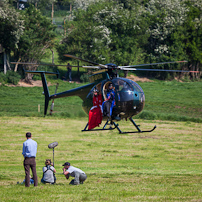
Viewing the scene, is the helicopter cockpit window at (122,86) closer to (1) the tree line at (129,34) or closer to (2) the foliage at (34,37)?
(2) the foliage at (34,37)

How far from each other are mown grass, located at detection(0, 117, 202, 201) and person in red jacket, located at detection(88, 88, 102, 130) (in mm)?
2445

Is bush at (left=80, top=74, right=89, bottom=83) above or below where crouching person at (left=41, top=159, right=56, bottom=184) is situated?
above

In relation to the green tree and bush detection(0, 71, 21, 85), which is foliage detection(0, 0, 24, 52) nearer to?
the green tree

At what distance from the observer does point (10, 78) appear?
178 feet

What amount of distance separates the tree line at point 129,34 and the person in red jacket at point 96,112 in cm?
4100

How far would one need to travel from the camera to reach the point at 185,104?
1992 inches

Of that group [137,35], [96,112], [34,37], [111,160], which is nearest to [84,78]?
[34,37]

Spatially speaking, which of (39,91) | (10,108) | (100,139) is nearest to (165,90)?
(39,91)

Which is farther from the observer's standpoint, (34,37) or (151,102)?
(34,37)

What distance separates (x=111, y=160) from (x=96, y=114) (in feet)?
19.2

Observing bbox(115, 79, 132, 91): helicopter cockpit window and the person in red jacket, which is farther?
the person in red jacket

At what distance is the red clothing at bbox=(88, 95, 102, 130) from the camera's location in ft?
61.6

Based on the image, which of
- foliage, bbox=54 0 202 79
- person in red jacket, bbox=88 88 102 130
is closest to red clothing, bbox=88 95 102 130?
person in red jacket, bbox=88 88 102 130

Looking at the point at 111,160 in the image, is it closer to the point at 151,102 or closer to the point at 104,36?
the point at 151,102
